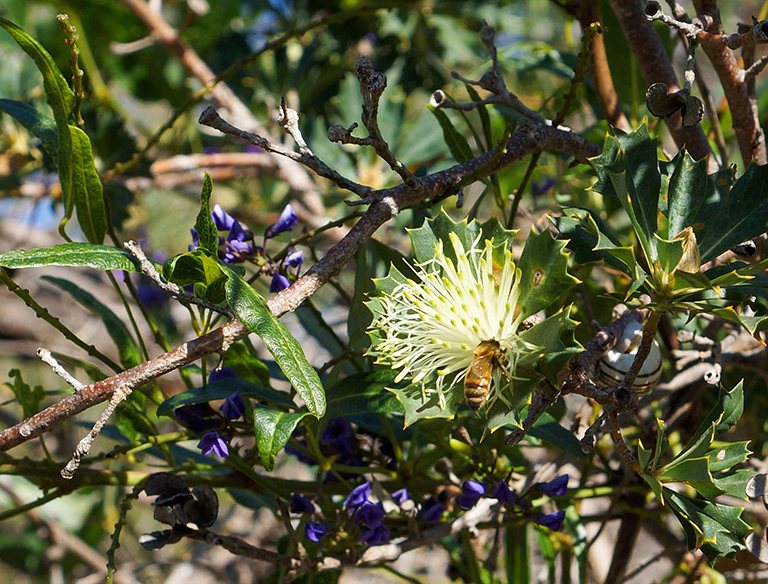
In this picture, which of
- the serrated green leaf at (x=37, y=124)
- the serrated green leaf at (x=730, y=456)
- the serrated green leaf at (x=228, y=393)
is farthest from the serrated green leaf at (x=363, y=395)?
the serrated green leaf at (x=37, y=124)

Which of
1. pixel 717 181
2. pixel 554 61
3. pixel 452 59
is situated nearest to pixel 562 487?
pixel 717 181

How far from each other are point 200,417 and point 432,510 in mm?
275

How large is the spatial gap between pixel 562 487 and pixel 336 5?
1.34 metres

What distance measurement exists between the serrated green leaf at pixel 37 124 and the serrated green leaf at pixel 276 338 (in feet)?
1.14

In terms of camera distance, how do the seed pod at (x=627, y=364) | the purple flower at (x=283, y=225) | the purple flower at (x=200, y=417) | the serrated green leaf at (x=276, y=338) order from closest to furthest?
the serrated green leaf at (x=276, y=338), the seed pod at (x=627, y=364), the purple flower at (x=200, y=417), the purple flower at (x=283, y=225)

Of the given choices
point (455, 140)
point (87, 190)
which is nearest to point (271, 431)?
point (87, 190)

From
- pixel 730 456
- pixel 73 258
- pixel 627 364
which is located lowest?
pixel 730 456

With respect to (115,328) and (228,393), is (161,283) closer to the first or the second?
(228,393)

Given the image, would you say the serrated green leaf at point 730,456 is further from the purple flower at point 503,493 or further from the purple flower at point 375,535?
the purple flower at point 375,535

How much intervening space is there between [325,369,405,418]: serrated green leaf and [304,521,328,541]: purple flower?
5.6 inches

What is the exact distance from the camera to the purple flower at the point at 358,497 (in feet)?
2.42

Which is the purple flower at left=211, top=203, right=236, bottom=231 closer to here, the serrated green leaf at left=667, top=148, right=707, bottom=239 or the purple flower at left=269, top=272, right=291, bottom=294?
the purple flower at left=269, top=272, right=291, bottom=294

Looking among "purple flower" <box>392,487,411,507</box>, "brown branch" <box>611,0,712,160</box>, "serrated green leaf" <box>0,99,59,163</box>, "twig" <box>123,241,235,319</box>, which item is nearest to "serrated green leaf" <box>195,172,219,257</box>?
"twig" <box>123,241,235,319</box>

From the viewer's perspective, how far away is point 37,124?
2.40 feet
